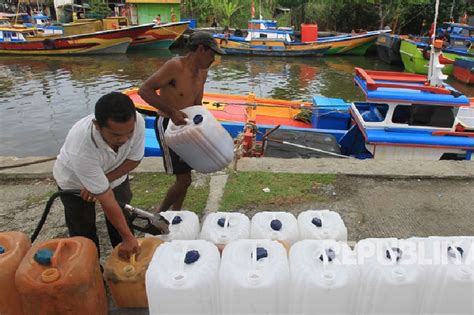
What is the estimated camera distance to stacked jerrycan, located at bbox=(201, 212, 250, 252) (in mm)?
2553

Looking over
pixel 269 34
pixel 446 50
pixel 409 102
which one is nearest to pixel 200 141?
pixel 409 102

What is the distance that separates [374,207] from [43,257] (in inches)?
124

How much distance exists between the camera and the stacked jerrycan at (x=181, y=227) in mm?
2611

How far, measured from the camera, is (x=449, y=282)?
2.01 meters

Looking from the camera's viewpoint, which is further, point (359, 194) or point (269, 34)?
point (269, 34)

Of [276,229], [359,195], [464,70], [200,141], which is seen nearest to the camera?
[276,229]

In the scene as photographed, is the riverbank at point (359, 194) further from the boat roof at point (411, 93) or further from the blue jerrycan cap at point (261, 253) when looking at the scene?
the blue jerrycan cap at point (261, 253)

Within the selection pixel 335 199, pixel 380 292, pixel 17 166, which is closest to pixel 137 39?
pixel 17 166

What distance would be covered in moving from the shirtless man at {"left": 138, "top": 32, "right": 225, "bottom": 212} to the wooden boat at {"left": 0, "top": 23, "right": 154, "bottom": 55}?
22.5 metres

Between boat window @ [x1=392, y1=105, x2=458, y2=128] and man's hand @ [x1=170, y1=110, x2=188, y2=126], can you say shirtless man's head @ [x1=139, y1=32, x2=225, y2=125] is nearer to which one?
man's hand @ [x1=170, y1=110, x2=188, y2=126]

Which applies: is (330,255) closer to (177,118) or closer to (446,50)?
(177,118)

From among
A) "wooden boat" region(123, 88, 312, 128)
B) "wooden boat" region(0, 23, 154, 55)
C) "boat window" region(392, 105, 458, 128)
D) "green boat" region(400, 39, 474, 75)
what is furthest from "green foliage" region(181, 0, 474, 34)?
"boat window" region(392, 105, 458, 128)

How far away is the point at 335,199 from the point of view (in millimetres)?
4148

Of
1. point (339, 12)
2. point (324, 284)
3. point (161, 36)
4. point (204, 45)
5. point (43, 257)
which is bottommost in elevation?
point (324, 284)
